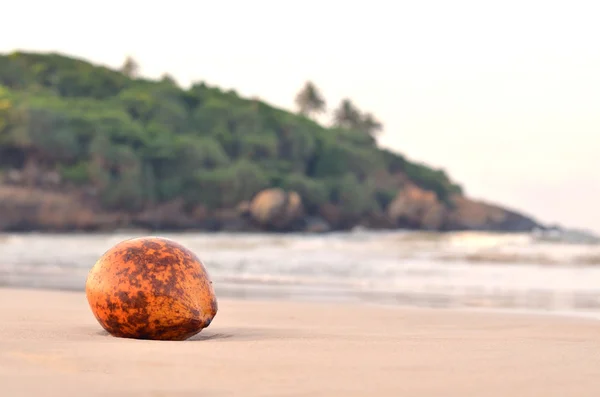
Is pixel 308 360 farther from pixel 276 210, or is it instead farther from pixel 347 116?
pixel 347 116

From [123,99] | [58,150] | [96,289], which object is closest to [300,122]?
[123,99]

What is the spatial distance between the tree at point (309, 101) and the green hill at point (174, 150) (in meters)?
12.8

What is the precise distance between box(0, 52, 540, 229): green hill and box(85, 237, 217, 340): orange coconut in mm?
68023

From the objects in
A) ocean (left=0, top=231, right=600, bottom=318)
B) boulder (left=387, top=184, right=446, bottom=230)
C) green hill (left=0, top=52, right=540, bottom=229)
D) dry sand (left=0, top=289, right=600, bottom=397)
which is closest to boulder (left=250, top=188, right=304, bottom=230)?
green hill (left=0, top=52, right=540, bottom=229)

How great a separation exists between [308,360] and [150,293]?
143 cm

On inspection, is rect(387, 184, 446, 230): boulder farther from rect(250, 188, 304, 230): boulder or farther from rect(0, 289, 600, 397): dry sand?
rect(0, 289, 600, 397): dry sand

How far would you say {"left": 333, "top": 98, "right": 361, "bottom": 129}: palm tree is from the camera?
122m

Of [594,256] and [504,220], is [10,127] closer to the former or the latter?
[504,220]

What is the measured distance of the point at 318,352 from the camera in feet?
15.2

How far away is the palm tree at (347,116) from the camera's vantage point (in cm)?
12206

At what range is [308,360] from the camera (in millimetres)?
4324

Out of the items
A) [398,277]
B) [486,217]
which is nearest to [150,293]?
[398,277]

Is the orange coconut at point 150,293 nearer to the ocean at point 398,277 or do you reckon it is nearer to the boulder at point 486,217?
the ocean at point 398,277

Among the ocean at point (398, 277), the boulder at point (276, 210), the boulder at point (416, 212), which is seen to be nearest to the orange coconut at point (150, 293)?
the ocean at point (398, 277)
